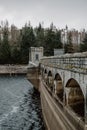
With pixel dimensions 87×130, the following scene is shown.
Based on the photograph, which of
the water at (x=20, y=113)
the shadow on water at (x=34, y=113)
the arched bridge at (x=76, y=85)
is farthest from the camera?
the water at (x=20, y=113)

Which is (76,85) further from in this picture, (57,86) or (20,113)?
(20,113)

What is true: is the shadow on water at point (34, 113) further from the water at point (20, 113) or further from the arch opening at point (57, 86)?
the arch opening at point (57, 86)

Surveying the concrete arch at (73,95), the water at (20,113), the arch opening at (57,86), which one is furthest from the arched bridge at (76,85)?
the water at (20,113)

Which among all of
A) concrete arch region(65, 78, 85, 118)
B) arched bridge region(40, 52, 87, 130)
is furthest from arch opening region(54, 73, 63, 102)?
concrete arch region(65, 78, 85, 118)

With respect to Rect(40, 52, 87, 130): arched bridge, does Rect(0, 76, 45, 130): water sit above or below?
below

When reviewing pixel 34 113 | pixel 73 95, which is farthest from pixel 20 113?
pixel 73 95

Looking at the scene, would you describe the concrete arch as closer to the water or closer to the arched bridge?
the arched bridge

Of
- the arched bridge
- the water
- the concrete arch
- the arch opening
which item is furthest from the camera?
the water

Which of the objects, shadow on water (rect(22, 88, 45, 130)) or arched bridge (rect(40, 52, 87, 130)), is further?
shadow on water (rect(22, 88, 45, 130))

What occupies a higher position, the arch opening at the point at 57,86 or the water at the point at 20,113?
the arch opening at the point at 57,86

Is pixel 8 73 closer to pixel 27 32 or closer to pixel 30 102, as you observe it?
pixel 27 32

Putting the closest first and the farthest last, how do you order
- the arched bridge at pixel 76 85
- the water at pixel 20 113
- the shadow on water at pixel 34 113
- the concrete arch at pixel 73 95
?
the arched bridge at pixel 76 85, the concrete arch at pixel 73 95, the shadow on water at pixel 34 113, the water at pixel 20 113

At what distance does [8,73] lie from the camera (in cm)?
10831

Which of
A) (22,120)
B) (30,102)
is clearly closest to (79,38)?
(30,102)
